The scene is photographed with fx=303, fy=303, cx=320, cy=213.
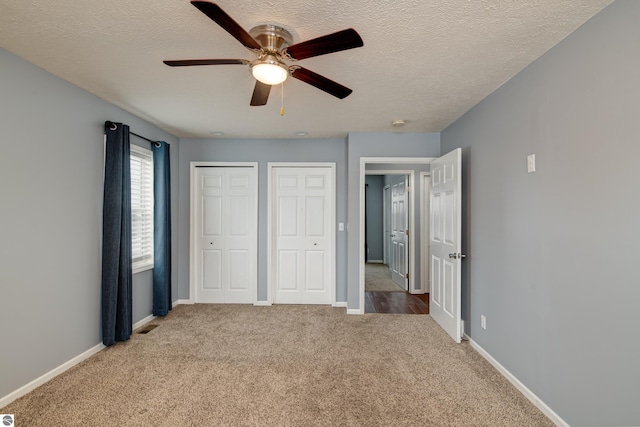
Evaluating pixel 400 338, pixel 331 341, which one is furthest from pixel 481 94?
pixel 331 341

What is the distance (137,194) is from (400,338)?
11.4 feet

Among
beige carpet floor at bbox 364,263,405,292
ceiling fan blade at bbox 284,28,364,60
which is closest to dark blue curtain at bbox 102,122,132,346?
ceiling fan blade at bbox 284,28,364,60

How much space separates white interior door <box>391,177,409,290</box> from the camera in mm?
5473

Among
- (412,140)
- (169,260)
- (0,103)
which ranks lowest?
(169,260)

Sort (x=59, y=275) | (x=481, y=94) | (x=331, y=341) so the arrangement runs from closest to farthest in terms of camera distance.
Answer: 1. (x=59, y=275)
2. (x=481, y=94)
3. (x=331, y=341)

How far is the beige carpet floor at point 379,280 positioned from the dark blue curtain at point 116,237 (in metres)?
3.83

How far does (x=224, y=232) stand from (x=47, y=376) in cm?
247

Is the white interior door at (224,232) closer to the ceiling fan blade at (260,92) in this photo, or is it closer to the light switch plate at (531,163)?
the ceiling fan blade at (260,92)

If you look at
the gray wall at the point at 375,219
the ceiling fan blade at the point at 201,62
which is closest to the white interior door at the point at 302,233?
the ceiling fan blade at the point at 201,62

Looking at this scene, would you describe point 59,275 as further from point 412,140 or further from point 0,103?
point 412,140

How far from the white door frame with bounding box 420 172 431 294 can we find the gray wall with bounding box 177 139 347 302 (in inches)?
61.5

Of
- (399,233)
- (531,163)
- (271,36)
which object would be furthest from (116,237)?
(399,233)

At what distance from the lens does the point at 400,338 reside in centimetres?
327

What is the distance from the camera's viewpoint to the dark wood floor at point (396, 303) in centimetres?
428
